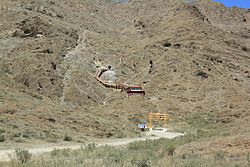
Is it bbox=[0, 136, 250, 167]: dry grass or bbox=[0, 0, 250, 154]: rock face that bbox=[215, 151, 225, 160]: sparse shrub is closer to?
bbox=[0, 136, 250, 167]: dry grass

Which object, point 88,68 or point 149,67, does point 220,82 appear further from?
point 88,68

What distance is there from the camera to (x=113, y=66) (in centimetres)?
5653

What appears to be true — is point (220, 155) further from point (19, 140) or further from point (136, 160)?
point (19, 140)

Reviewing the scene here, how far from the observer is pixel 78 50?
57625mm

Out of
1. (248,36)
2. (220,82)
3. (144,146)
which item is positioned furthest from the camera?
(248,36)

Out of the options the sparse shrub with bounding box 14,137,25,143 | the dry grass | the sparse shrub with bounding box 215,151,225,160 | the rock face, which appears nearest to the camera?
the dry grass

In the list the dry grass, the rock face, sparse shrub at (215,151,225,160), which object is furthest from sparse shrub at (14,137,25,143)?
sparse shrub at (215,151,225,160)

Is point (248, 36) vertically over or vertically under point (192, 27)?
over

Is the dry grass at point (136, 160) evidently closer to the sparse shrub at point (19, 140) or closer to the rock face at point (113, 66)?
the sparse shrub at point (19, 140)

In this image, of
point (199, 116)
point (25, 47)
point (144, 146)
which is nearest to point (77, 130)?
point (144, 146)

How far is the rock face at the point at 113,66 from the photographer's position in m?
30.8

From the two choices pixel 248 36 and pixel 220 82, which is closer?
pixel 220 82

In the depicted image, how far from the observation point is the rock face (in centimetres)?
3081

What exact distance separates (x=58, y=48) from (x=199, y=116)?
2307 centimetres
